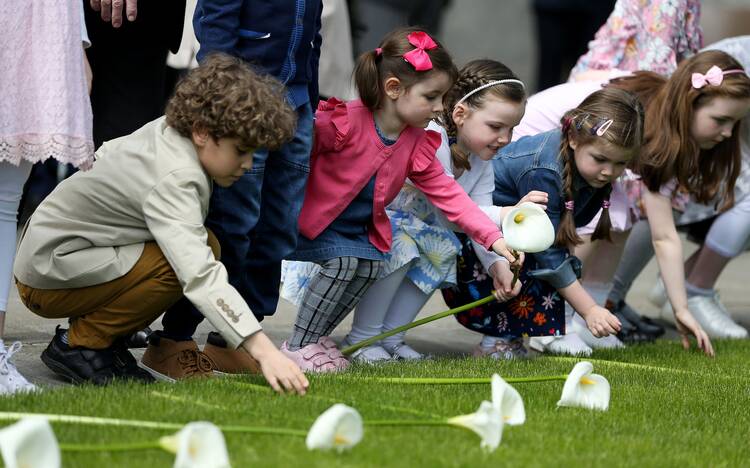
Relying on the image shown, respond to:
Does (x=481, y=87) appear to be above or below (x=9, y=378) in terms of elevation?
above

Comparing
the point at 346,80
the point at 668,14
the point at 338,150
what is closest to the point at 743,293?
the point at 668,14

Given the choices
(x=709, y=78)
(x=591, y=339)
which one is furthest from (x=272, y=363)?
(x=709, y=78)

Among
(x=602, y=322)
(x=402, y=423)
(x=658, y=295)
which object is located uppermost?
(x=402, y=423)

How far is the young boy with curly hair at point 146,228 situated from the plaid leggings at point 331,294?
64 centimetres

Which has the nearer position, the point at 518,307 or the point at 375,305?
the point at 375,305

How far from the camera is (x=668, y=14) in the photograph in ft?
17.4

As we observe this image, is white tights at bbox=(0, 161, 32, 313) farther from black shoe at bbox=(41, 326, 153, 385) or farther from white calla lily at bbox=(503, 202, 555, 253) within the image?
white calla lily at bbox=(503, 202, 555, 253)

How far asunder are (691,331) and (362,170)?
1466mm

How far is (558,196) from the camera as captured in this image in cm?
422

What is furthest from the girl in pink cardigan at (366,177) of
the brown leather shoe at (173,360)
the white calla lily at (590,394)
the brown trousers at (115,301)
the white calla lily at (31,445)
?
the white calla lily at (31,445)

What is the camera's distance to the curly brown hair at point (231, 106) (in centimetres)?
306

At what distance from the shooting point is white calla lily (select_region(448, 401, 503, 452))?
99.9 inches

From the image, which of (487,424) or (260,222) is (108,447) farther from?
(260,222)

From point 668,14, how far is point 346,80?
1.58 meters
